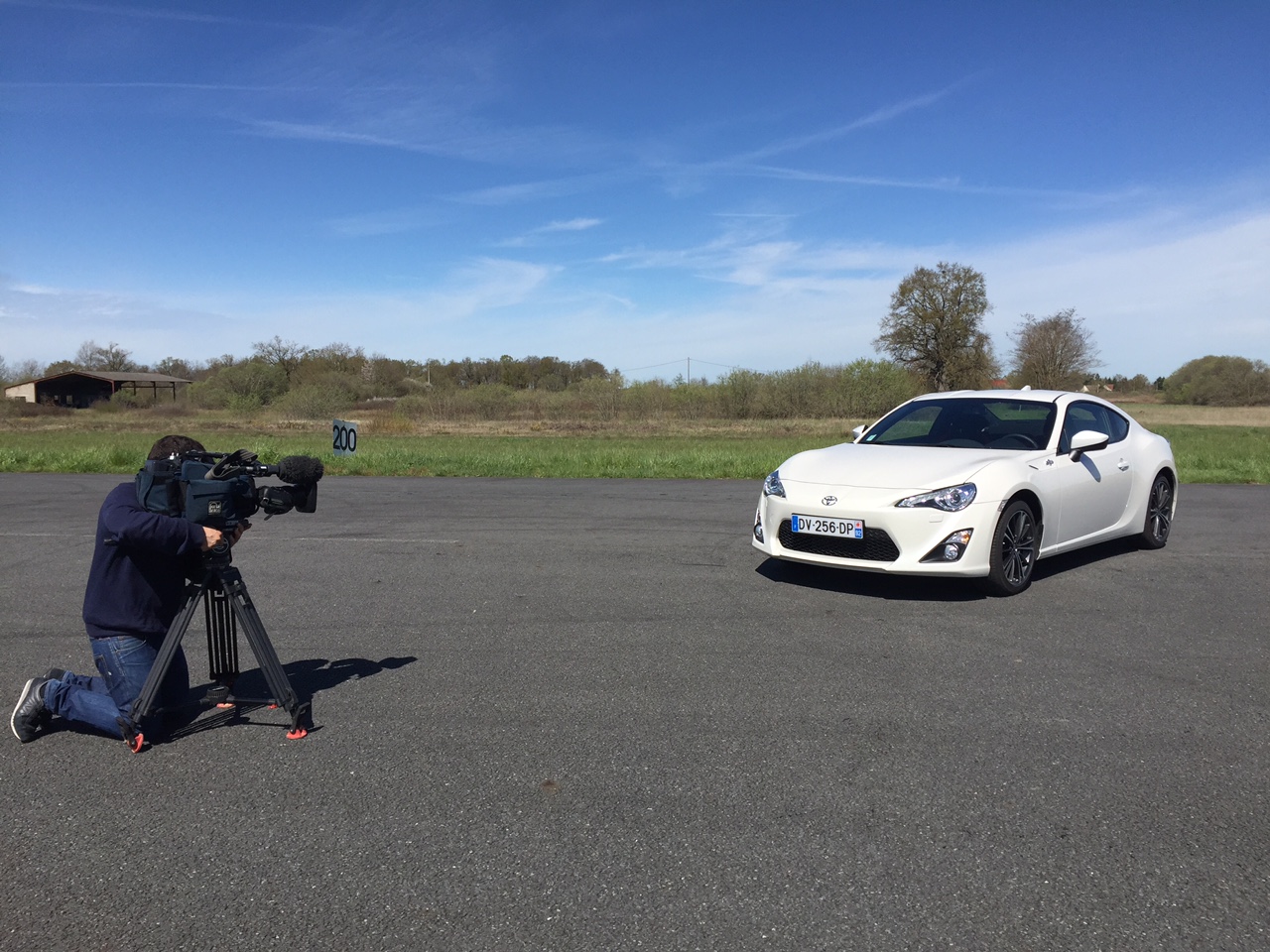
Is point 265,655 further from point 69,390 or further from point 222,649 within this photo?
point 69,390

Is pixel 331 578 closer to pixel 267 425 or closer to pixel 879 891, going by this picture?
pixel 879 891

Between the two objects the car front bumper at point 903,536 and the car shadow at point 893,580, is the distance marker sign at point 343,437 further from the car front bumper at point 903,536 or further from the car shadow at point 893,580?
the car front bumper at point 903,536

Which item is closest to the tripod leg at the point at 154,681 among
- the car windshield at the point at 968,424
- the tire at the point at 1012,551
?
the tire at the point at 1012,551

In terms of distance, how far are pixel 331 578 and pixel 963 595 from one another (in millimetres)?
4855

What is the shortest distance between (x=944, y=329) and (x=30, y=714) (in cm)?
6495

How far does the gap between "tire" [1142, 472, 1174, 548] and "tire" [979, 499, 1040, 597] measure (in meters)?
2.25

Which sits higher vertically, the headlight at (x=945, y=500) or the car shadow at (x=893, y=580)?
the headlight at (x=945, y=500)

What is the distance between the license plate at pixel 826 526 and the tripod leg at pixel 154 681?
13.9 feet

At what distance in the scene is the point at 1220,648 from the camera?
5434mm

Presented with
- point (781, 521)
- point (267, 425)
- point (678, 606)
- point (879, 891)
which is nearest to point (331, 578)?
point (678, 606)

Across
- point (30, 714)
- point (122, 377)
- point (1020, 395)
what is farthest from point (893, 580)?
point (122, 377)

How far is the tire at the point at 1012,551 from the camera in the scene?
663 centimetres

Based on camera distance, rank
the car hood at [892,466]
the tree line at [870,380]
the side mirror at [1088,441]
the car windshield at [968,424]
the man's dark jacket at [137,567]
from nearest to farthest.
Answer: the man's dark jacket at [137,567] < the car hood at [892,466] < the side mirror at [1088,441] < the car windshield at [968,424] < the tree line at [870,380]

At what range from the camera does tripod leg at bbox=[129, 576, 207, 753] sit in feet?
12.6
